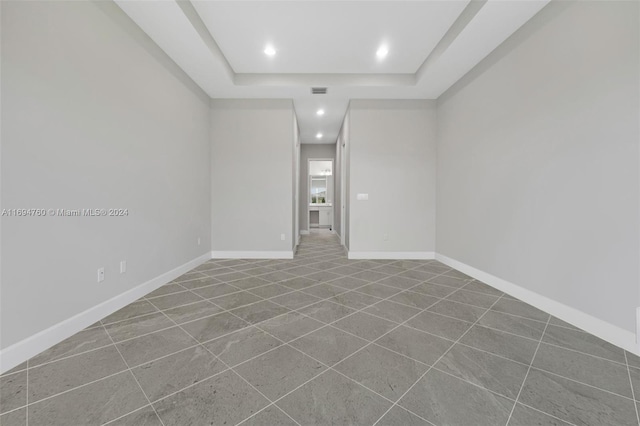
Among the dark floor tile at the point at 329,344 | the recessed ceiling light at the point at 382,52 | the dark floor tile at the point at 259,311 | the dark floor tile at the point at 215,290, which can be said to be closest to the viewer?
the dark floor tile at the point at 329,344

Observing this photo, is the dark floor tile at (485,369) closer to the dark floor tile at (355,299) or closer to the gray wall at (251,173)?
the dark floor tile at (355,299)

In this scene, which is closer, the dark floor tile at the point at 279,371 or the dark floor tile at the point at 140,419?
the dark floor tile at the point at 140,419

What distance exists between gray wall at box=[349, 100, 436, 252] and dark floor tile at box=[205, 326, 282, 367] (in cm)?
288

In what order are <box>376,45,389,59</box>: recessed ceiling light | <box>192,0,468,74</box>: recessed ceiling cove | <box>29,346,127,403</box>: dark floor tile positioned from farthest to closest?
<box>376,45,389,59</box>: recessed ceiling light < <box>192,0,468,74</box>: recessed ceiling cove < <box>29,346,127,403</box>: dark floor tile

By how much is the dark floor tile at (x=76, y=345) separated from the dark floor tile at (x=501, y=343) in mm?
2685

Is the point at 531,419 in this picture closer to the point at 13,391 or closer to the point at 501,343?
the point at 501,343

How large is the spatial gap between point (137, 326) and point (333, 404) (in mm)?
1770

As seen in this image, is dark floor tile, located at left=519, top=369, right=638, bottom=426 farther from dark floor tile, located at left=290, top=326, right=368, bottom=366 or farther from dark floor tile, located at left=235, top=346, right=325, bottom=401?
dark floor tile, located at left=235, top=346, right=325, bottom=401

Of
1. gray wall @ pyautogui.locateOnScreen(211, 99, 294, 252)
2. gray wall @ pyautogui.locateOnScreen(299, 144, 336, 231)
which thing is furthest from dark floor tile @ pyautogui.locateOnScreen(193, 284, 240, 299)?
gray wall @ pyautogui.locateOnScreen(299, 144, 336, 231)

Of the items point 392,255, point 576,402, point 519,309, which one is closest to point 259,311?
point 576,402

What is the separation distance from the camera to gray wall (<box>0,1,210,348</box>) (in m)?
1.51

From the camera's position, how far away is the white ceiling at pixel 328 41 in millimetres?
2447

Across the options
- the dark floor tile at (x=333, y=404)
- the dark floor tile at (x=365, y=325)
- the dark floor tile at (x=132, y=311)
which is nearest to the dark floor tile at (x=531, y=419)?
the dark floor tile at (x=333, y=404)

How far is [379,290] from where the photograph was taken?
2793mm
